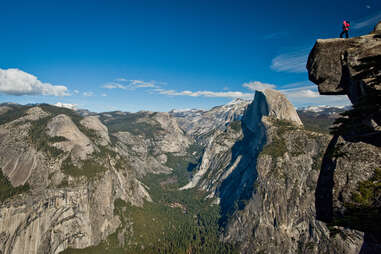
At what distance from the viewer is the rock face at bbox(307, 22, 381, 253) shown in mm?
15644

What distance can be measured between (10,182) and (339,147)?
648 feet

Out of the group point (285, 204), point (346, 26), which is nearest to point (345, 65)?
point (346, 26)

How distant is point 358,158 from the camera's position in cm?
1705

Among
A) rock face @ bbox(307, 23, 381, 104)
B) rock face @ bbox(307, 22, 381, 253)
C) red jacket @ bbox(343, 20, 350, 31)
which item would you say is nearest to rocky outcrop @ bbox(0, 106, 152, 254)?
rock face @ bbox(307, 22, 381, 253)

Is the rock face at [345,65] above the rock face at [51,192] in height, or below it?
above

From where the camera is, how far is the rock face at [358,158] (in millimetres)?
15644

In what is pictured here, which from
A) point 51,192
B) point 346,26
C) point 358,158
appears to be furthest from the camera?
point 51,192

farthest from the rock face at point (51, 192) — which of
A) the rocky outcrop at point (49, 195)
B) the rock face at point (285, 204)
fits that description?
the rock face at point (285, 204)

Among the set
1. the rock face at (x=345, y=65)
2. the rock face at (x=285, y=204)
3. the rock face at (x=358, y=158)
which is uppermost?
the rock face at (x=345, y=65)

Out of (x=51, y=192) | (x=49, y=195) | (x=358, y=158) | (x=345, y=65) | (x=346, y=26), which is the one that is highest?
(x=346, y=26)

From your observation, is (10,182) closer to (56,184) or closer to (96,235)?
(56,184)

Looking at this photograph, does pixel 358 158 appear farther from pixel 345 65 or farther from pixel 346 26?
pixel 346 26

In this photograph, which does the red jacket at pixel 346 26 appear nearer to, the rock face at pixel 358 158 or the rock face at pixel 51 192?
the rock face at pixel 358 158

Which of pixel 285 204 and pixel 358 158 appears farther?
pixel 285 204
